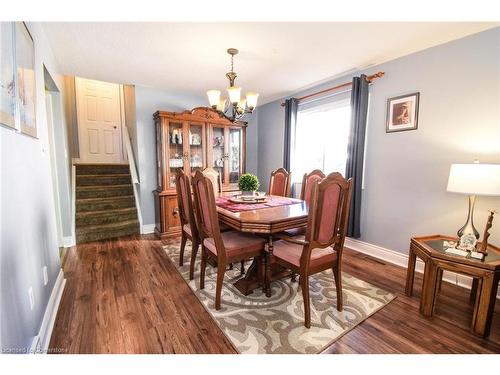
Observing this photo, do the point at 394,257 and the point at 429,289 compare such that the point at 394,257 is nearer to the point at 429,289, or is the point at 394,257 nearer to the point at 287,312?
the point at 429,289

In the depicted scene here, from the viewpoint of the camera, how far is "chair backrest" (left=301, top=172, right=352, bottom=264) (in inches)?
61.1

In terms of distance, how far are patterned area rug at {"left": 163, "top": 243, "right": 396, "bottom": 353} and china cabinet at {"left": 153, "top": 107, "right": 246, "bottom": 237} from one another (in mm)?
1485

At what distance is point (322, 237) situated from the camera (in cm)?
168

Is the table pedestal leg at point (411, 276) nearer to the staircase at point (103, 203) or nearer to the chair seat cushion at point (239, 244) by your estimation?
the chair seat cushion at point (239, 244)

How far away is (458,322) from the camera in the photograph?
171 cm

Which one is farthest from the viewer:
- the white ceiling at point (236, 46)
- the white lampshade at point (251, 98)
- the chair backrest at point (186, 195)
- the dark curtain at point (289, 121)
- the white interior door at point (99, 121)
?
the white interior door at point (99, 121)

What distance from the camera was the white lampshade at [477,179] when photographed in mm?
1665

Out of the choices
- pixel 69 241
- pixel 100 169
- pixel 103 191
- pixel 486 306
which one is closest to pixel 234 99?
pixel 486 306

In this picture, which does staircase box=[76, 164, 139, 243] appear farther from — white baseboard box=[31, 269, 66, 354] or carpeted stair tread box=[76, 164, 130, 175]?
white baseboard box=[31, 269, 66, 354]

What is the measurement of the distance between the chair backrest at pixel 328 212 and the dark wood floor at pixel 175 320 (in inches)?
25.1

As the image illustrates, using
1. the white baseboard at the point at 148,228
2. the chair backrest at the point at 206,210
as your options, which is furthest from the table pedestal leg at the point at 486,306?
the white baseboard at the point at 148,228
